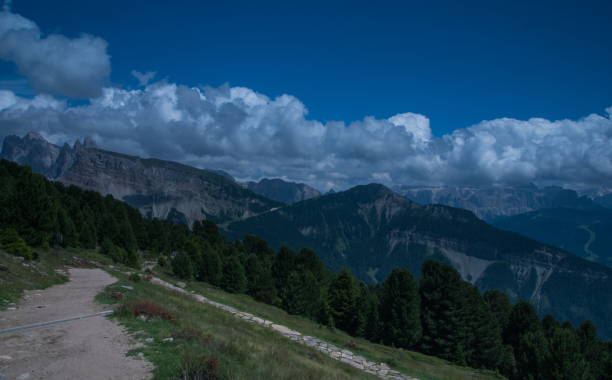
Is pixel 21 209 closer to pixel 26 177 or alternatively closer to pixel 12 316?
pixel 26 177

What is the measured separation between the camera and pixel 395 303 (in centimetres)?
5181

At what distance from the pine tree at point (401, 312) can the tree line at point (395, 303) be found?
0.14 metres

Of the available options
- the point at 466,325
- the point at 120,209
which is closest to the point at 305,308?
the point at 466,325

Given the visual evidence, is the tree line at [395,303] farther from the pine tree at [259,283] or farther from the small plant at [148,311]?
the small plant at [148,311]

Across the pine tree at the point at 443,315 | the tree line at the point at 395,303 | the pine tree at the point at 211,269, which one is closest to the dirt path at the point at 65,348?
the tree line at the point at 395,303

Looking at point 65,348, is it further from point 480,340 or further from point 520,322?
point 520,322

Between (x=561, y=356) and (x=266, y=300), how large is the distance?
48.1 metres

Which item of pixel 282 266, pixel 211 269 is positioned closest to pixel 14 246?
pixel 211 269

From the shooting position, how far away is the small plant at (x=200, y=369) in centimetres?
930

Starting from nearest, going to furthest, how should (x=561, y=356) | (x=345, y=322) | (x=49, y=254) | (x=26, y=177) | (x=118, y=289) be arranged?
(x=118, y=289)
(x=561, y=356)
(x=49, y=254)
(x=26, y=177)
(x=345, y=322)

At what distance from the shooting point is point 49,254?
136 feet

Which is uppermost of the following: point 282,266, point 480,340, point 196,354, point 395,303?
point 196,354

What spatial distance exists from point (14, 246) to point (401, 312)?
45217 mm

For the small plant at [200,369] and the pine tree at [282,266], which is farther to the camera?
the pine tree at [282,266]
